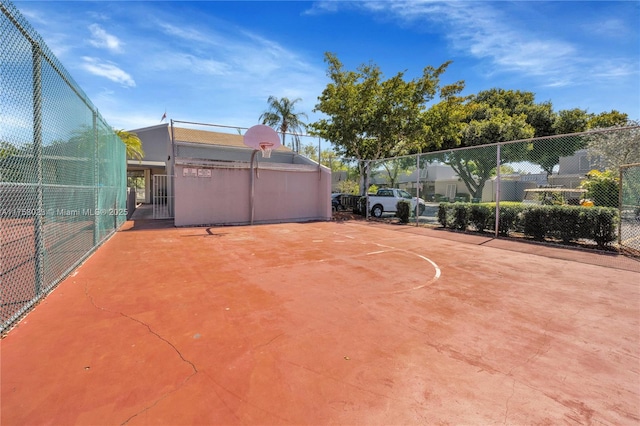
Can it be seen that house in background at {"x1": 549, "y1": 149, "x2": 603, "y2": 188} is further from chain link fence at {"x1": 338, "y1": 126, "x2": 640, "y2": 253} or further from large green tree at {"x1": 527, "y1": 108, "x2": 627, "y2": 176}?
large green tree at {"x1": 527, "y1": 108, "x2": 627, "y2": 176}

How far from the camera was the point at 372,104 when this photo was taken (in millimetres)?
15555

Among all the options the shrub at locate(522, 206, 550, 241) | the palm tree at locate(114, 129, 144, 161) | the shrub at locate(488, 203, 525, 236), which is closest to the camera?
the shrub at locate(522, 206, 550, 241)

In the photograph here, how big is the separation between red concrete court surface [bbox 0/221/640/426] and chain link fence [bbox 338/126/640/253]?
297 cm

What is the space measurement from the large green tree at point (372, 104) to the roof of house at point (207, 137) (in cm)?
635

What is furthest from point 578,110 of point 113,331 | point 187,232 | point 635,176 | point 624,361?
point 113,331

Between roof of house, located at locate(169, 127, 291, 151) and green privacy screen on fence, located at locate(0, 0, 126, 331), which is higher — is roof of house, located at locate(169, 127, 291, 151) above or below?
above

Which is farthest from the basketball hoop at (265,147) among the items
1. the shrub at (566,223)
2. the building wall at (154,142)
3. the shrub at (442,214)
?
the building wall at (154,142)

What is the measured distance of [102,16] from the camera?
A: 6617 millimetres

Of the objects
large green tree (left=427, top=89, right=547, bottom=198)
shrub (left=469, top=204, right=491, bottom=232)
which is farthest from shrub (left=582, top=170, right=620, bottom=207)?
large green tree (left=427, top=89, right=547, bottom=198)

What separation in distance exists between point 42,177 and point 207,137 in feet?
54.5

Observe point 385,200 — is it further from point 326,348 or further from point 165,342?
point 165,342

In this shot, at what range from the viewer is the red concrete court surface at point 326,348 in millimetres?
2078

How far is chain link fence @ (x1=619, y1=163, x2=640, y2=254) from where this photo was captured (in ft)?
24.3

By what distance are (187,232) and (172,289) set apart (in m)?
6.22
